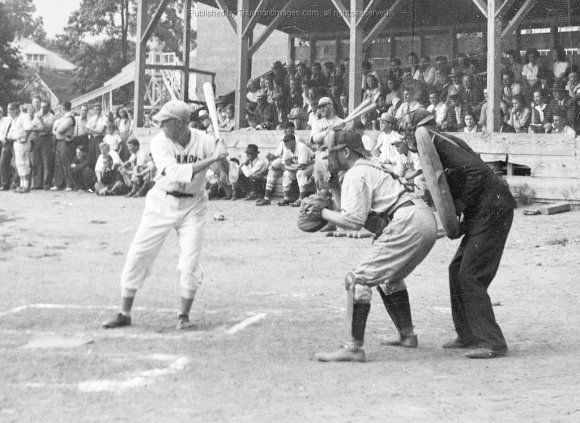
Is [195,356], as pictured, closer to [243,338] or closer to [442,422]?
[243,338]

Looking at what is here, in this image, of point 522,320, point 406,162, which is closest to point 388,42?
point 406,162

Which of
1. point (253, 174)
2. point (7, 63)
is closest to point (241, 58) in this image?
point (253, 174)

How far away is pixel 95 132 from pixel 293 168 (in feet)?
20.3

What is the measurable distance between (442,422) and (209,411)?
1205mm

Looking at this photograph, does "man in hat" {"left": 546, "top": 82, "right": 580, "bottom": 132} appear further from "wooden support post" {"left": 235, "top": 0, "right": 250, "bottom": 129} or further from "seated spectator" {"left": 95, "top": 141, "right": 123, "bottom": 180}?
"seated spectator" {"left": 95, "top": 141, "right": 123, "bottom": 180}

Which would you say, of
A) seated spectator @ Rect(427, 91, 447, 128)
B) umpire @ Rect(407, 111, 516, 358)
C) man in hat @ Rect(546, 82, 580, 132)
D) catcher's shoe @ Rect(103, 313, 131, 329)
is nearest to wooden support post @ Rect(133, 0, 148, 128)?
seated spectator @ Rect(427, 91, 447, 128)

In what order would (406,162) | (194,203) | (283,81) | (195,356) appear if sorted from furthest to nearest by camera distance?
(283,81) < (406,162) < (194,203) < (195,356)

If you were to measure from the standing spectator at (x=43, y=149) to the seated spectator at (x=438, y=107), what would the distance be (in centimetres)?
900

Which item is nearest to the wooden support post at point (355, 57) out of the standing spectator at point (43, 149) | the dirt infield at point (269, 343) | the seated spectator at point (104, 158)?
the dirt infield at point (269, 343)

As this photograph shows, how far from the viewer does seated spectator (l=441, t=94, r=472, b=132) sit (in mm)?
15752

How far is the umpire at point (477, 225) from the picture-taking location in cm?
615

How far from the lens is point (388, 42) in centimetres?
2241

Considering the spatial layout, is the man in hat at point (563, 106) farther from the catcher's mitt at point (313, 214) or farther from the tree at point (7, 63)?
the tree at point (7, 63)

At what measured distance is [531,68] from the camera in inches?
640
